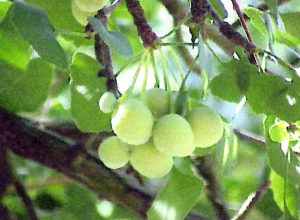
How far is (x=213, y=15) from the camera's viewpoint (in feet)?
1.76

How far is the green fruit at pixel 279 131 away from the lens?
0.57 meters

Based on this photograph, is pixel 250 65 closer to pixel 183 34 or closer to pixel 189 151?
pixel 189 151

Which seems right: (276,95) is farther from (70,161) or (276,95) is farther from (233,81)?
(70,161)

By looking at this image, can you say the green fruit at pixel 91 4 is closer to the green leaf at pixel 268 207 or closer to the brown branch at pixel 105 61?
the brown branch at pixel 105 61

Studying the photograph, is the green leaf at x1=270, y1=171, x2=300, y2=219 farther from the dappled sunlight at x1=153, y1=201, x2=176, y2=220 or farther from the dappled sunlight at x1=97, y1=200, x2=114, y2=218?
the dappled sunlight at x1=97, y1=200, x2=114, y2=218

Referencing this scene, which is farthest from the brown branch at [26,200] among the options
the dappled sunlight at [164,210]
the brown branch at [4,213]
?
the dappled sunlight at [164,210]

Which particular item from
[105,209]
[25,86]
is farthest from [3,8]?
[105,209]

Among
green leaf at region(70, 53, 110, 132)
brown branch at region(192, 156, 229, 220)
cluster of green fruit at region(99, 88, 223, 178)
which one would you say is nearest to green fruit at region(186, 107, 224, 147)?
cluster of green fruit at region(99, 88, 223, 178)

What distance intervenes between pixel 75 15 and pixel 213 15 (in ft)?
0.41

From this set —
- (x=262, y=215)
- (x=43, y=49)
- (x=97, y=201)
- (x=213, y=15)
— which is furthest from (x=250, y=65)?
(x=97, y=201)

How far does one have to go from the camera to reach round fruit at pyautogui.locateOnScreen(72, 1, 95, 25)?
60 cm

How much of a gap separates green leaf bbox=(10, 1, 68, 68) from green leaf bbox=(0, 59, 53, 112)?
112 millimetres

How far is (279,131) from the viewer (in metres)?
0.58

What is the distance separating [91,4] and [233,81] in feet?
0.39
